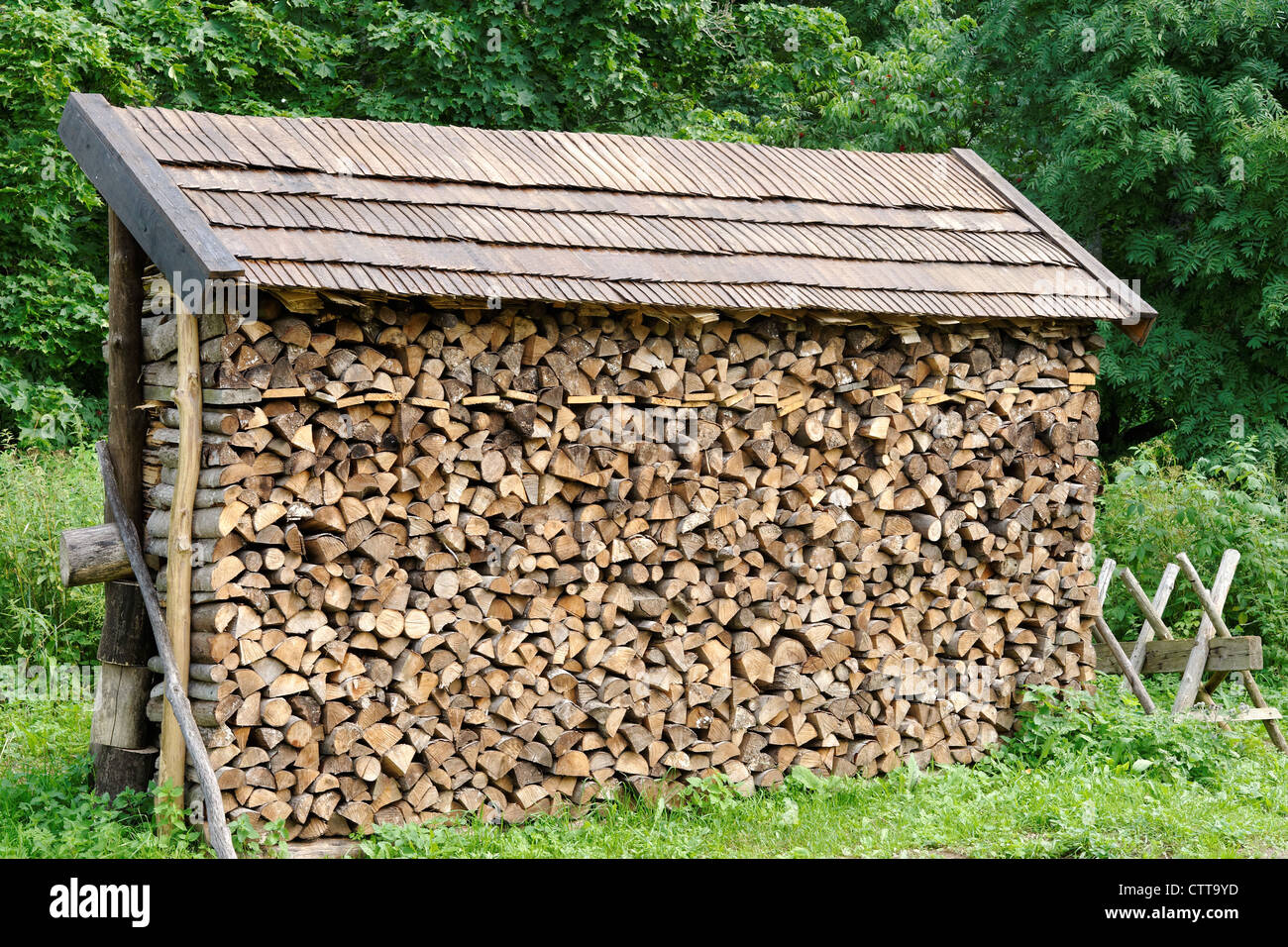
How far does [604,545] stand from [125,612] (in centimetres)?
203

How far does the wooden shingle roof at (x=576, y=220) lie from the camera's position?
494 cm

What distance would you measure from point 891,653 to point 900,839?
1079mm

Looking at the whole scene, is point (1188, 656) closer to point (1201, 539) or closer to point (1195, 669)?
point (1195, 669)

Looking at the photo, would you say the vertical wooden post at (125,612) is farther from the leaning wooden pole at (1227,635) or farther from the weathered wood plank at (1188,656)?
the leaning wooden pole at (1227,635)

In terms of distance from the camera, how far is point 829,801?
5.84m

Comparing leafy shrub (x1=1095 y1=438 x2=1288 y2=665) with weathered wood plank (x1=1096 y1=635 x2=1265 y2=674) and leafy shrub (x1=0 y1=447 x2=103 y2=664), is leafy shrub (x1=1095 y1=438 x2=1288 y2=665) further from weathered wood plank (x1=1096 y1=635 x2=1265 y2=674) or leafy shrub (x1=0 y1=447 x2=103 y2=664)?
leafy shrub (x1=0 y1=447 x2=103 y2=664)

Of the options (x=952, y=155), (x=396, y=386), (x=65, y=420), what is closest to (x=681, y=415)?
(x=396, y=386)

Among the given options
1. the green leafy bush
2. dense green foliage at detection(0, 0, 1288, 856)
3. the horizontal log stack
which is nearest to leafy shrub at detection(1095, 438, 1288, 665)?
dense green foliage at detection(0, 0, 1288, 856)

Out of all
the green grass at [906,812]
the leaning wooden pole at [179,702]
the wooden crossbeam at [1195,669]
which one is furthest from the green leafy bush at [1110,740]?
the leaning wooden pole at [179,702]

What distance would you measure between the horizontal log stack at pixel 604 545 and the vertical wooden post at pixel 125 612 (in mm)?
122

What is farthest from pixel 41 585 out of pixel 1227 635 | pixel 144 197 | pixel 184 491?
pixel 1227 635

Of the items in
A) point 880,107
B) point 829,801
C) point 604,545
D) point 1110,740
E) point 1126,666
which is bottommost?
point 829,801

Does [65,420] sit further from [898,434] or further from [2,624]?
[898,434]

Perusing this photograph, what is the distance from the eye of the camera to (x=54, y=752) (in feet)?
20.0
